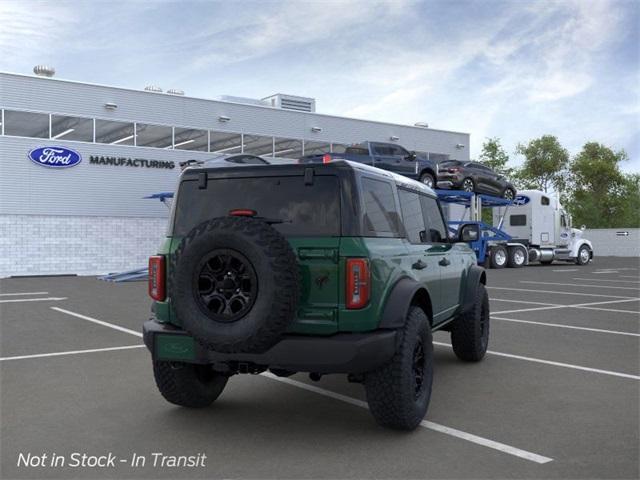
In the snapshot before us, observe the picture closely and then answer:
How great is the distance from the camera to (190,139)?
1136 inches

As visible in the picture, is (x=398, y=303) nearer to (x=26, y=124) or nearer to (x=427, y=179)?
(x=427, y=179)

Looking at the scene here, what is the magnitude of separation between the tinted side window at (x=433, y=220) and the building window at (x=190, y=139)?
2304 centimetres

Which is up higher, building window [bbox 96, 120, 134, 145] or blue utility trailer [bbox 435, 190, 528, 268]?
building window [bbox 96, 120, 134, 145]

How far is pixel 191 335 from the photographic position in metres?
4.44

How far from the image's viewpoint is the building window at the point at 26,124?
24.5 meters

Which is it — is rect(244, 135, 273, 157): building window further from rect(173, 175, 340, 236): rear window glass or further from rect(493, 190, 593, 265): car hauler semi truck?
rect(173, 175, 340, 236): rear window glass

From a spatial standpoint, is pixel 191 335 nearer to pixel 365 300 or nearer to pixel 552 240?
pixel 365 300

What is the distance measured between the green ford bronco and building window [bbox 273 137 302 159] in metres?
26.7

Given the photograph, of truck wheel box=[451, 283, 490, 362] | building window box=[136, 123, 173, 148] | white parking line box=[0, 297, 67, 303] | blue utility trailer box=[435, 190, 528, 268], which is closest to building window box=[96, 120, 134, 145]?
building window box=[136, 123, 173, 148]

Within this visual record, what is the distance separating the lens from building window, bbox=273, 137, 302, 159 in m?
31.5

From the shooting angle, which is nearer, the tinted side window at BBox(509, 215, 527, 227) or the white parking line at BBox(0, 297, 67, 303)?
the white parking line at BBox(0, 297, 67, 303)

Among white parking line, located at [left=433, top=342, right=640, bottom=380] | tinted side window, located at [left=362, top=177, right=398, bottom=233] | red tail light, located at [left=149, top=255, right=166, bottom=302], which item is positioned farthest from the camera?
white parking line, located at [left=433, top=342, right=640, bottom=380]

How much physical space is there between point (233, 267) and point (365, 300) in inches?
36.2

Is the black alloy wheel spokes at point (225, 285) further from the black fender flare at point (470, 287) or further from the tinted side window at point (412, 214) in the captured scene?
the black fender flare at point (470, 287)
